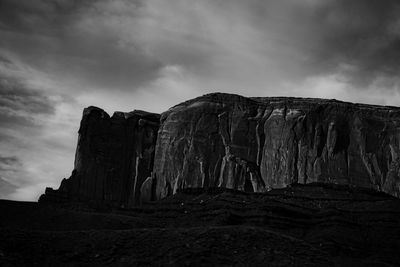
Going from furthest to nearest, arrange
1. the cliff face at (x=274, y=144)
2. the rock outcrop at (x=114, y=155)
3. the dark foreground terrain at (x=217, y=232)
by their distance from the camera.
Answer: the rock outcrop at (x=114, y=155), the cliff face at (x=274, y=144), the dark foreground terrain at (x=217, y=232)

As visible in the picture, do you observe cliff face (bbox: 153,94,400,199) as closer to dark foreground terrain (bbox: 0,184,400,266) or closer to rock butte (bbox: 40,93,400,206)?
rock butte (bbox: 40,93,400,206)

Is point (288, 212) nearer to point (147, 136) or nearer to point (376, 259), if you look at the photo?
point (376, 259)

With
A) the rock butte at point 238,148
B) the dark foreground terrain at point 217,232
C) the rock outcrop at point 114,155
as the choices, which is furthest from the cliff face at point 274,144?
the dark foreground terrain at point 217,232

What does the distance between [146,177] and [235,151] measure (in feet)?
61.3

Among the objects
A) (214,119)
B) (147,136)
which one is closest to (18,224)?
(214,119)

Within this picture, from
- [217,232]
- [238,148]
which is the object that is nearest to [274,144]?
[238,148]

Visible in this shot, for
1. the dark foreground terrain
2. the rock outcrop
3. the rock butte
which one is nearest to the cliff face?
the rock butte

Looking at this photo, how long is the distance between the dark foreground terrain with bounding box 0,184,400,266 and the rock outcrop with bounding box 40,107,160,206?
34.5 metres

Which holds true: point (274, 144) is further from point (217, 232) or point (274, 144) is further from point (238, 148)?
point (217, 232)

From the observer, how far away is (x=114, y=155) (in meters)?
101

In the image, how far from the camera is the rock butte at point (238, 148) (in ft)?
281

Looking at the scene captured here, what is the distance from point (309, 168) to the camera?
3374 inches

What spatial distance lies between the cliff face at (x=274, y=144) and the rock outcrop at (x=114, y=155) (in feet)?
20.1

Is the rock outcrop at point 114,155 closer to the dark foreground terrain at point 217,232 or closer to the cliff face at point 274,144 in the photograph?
the cliff face at point 274,144
